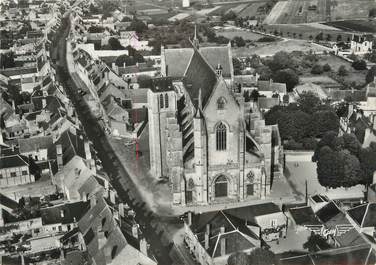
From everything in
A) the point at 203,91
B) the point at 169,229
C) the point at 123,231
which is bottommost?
the point at 169,229

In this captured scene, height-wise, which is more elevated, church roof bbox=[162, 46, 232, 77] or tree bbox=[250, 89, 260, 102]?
church roof bbox=[162, 46, 232, 77]

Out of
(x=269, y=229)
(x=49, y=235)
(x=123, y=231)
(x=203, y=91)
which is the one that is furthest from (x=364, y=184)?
(x=49, y=235)

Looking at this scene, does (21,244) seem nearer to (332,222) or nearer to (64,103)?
(332,222)

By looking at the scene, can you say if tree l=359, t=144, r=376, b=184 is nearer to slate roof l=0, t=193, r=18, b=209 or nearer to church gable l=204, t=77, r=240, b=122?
church gable l=204, t=77, r=240, b=122

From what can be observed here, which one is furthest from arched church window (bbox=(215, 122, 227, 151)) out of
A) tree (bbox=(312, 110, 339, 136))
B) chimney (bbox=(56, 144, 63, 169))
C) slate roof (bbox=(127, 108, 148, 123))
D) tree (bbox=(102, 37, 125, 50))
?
tree (bbox=(102, 37, 125, 50))

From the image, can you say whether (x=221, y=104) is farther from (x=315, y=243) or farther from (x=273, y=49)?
(x=273, y=49)

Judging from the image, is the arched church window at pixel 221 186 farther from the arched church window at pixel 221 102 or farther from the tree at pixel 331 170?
the tree at pixel 331 170

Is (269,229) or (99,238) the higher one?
(99,238)

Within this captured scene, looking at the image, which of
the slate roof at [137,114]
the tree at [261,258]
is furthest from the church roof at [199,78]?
the slate roof at [137,114]
